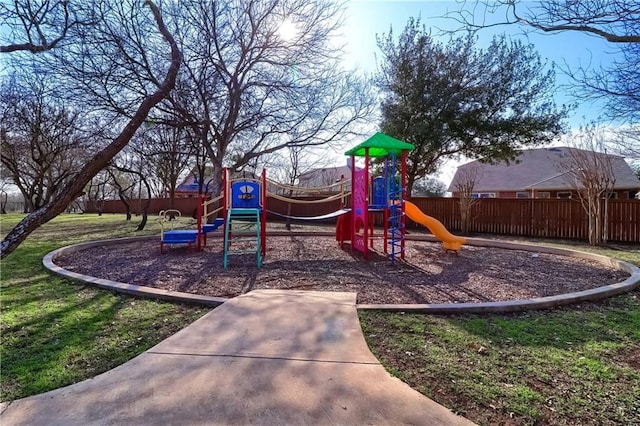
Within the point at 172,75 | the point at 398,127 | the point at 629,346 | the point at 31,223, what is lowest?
the point at 629,346

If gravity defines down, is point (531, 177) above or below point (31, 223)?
above

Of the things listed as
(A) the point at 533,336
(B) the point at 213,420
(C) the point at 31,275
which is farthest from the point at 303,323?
(C) the point at 31,275

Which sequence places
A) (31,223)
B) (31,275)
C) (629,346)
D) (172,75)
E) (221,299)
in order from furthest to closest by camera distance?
(31,275)
(172,75)
(221,299)
(31,223)
(629,346)

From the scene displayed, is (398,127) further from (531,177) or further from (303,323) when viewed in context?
(531,177)

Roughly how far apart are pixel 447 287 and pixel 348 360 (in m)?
2.74

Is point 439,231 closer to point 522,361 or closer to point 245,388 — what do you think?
point 522,361

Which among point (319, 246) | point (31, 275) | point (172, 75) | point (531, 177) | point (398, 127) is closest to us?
point (172, 75)

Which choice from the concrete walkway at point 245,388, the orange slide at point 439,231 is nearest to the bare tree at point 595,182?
the orange slide at point 439,231

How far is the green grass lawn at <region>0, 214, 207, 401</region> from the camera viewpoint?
8.01 ft

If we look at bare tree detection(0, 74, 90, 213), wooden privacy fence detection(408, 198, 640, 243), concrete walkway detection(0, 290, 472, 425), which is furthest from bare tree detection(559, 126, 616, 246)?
bare tree detection(0, 74, 90, 213)

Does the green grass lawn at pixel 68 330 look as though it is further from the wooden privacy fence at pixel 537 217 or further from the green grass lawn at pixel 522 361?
the wooden privacy fence at pixel 537 217

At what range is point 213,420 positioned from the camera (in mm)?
1911

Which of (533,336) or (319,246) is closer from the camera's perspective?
(533,336)

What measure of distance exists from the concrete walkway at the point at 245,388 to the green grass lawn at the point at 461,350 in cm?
17
